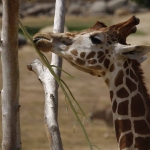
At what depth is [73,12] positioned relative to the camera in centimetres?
2856

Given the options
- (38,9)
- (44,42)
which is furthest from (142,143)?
(38,9)

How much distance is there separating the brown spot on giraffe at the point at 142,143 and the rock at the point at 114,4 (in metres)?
25.4

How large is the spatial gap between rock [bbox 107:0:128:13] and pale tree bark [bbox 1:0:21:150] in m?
26.4

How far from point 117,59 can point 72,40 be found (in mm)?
322

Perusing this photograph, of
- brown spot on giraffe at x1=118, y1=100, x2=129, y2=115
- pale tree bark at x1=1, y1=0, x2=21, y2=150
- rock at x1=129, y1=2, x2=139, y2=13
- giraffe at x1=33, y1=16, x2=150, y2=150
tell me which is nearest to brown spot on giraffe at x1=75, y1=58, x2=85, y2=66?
giraffe at x1=33, y1=16, x2=150, y2=150

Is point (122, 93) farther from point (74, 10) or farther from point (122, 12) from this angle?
point (74, 10)

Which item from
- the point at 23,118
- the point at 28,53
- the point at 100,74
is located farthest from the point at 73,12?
the point at 100,74

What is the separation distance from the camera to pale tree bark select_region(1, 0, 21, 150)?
7.75 ft

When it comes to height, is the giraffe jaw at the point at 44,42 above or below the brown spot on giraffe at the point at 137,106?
above

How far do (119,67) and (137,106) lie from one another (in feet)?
0.92

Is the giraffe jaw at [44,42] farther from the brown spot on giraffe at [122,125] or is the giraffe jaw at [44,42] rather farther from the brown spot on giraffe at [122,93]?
the brown spot on giraffe at [122,125]

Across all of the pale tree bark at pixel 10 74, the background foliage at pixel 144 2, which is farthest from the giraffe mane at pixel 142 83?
the background foliage at pixel 144 2

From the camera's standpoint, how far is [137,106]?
367 centimetres

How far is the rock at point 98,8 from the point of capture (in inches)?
1125
